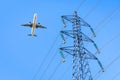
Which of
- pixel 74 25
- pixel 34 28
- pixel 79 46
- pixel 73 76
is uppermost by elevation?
pixel 34 28

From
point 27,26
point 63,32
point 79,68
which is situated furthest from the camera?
point 27,26

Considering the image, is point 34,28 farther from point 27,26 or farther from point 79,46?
point 79,46

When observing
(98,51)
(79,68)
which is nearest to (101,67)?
(98,51)

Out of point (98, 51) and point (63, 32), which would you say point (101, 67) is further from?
point (63, 32)

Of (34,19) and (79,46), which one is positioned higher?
(34,19)

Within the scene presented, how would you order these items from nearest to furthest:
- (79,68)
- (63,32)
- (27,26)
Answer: (79,68) < (63,32) < (27,26)

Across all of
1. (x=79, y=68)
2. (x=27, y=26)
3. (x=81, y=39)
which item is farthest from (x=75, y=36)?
(x=27, y=26)

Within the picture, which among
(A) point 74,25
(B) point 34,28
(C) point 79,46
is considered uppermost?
(B) point 34,28

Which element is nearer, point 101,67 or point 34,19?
point 101,67

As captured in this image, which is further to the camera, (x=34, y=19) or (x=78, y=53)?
(x=34, y=19)
